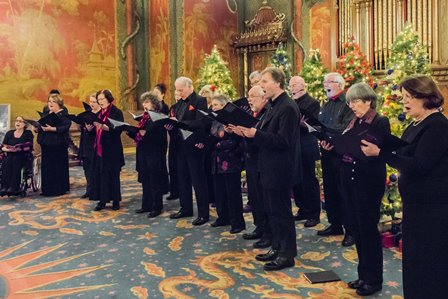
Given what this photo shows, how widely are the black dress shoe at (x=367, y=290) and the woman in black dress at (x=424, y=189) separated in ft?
2.76

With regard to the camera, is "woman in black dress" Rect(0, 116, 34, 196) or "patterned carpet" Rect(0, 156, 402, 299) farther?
"woman in black dress" Rect(0, 116, 34, 196)

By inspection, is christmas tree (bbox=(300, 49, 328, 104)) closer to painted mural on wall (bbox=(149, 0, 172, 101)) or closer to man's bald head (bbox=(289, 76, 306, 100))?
man's bald head (bbox=(289, 76, 306, 100))

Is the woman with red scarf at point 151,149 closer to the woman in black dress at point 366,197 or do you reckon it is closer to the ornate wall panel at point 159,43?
the woman in black dress at point 366,197

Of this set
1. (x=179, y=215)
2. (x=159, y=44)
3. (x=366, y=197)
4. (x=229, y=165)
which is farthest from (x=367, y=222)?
(x=159, y=44)

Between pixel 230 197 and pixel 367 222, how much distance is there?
2119mm

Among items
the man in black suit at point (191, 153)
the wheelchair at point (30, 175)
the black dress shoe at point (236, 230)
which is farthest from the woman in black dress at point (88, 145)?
the black dress shoe at point (236, 230)

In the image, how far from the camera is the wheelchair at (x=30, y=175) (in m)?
7.92

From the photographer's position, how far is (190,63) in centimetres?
1408

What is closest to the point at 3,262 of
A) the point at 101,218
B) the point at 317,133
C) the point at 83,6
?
the point at 101,218

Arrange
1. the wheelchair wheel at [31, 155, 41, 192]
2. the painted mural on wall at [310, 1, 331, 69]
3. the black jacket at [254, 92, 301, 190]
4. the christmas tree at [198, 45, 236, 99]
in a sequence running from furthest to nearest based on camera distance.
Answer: the painted mural on wall at [310, 1, 331, 69] → the christmas tree at [198, 45, 236, 99] → the wheelchair wheel at [31, 155, 41, 192] → the black jacket at [254, 92, 301, 190]

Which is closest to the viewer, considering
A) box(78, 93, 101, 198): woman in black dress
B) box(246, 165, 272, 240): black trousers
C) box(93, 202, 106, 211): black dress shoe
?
box(246, 165, 272, 240): black trousers

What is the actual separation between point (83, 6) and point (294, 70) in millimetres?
5707

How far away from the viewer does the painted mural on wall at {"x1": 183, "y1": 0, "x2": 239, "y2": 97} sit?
1399 centimetres

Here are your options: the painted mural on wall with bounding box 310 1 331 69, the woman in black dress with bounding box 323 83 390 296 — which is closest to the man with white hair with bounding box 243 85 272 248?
the woman in black dress with bounding box 323 83 390 296
